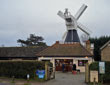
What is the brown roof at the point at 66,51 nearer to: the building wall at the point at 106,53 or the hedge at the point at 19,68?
the building wall at the point at 106,53

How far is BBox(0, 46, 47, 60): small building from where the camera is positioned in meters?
34.5

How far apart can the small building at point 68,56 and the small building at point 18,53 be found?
8.05 ft

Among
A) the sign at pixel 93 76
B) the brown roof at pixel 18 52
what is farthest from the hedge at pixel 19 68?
the brown roof at pixel 18 52

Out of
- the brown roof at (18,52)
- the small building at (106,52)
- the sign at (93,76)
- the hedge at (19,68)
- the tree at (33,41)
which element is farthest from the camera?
the tree at (33,41)

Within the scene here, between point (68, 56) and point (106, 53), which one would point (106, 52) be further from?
point (68, 56)

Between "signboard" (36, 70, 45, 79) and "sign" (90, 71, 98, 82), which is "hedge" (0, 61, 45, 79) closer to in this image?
"signboard" (36, 70, 45, 79)

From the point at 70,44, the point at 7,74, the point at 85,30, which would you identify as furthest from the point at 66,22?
the point at 7,74

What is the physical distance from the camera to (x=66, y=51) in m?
33.0

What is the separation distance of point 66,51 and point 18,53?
8707mm

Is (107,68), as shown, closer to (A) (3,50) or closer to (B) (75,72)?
(B) (75,72)

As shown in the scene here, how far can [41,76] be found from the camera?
753 inches

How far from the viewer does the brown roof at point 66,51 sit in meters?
31.7

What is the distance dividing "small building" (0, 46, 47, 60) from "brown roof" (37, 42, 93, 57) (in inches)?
95.6

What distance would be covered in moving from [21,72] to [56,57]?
12649 millimetres
